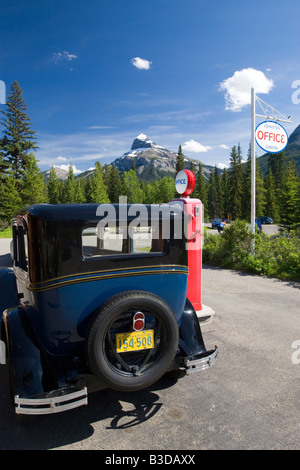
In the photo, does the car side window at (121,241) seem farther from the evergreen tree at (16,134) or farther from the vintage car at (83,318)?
the evergreen tree at (16,134)

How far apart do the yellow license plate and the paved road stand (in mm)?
746

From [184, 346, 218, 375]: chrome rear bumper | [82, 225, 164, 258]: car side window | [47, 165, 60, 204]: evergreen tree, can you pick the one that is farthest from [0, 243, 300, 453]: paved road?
[47, 165, 60, 204]: evergreen tree

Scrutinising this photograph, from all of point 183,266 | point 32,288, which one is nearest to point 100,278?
point 32,288

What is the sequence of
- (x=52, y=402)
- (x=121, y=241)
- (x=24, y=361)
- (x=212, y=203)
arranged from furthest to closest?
(x=212, y=203) < (x=121, y=241) < (x=24, y=361) < (x=52, y=402)

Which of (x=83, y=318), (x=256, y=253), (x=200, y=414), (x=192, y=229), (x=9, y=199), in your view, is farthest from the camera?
(x=9, y=199)

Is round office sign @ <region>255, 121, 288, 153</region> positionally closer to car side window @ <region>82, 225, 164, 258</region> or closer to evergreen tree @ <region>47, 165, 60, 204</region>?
car side window @ <region>82, 225, 164, 258</region>

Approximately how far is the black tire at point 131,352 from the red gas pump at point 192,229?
8.01ft

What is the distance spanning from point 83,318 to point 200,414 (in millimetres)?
1583

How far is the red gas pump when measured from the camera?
5.34 metres

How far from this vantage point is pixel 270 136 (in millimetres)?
10422

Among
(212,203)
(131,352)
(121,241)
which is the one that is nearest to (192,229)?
(121,241)

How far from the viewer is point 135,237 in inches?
152

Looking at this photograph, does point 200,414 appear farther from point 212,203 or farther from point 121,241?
point 212,203

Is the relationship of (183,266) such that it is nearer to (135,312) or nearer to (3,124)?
(135,312)
